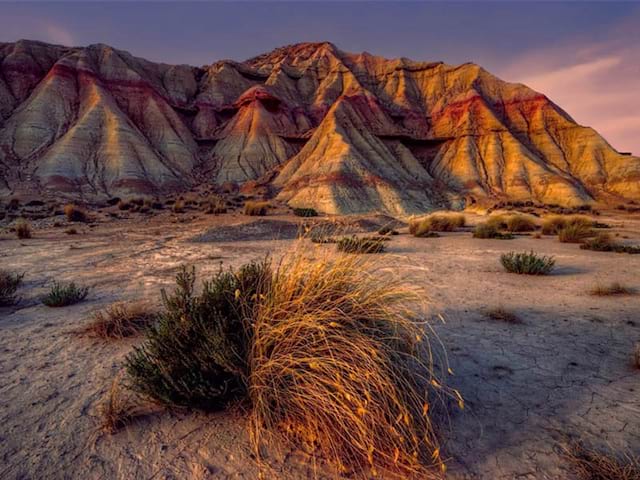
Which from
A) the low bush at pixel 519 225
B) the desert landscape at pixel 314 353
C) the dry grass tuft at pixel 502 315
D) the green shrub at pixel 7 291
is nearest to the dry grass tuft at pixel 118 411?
the desert landscape at pixel 314 353

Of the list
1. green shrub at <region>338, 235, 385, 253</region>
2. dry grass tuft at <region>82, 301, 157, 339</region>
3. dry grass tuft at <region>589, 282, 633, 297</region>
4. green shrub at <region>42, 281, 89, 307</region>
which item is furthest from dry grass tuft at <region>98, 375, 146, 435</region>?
dry grass tuft at <region>589, 282, 633, 297</region>

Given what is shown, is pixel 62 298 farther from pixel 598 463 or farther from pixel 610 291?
pixel 610 291

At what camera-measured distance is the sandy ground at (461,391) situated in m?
2.17

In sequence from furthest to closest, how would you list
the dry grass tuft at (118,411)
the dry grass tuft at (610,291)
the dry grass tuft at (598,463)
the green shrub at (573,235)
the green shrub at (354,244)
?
the green shrub at (573,235) → the dry grass tuft at (610,291) → the green shrub at (354,244) → the dry grass tuft at (118,411) → the dry grass tuft at (598,463)

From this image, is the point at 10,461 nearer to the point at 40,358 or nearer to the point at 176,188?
the point at 40,358

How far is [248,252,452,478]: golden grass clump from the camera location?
2.10 meters

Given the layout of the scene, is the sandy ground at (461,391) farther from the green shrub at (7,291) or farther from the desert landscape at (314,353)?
the green shrub at (7,291)

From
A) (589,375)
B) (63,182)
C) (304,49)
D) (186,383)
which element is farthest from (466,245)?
(304,49)

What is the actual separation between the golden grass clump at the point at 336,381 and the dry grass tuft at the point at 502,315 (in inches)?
103

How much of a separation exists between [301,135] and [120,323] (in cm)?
4975

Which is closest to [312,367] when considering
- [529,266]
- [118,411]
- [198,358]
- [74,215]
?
[198,358]

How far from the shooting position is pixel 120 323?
167 inches

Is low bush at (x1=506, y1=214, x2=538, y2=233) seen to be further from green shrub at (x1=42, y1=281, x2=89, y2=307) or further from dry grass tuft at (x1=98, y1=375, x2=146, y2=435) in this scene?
dry grass tuft at (x1=98, y1=375, x2=146, y2=435)

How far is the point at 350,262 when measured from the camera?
2.83 metres
